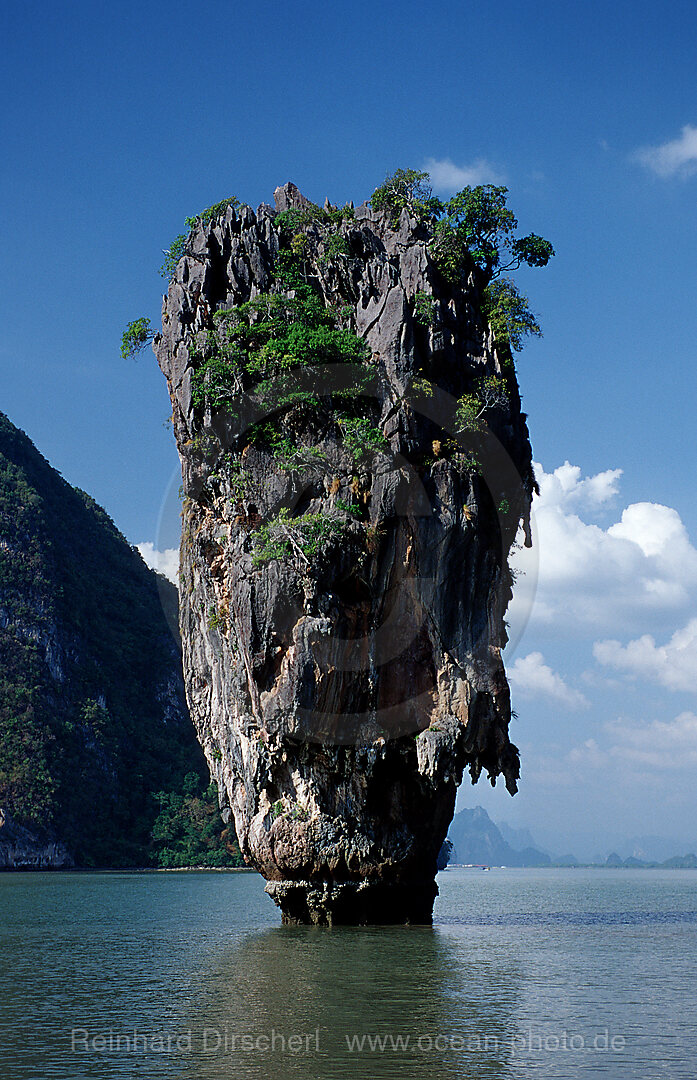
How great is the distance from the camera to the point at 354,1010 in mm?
12469

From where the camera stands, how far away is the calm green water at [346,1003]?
10188mm

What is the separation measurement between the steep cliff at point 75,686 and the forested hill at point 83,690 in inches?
4.4

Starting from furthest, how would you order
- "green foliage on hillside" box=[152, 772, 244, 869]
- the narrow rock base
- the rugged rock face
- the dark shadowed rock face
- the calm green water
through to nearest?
"green foliage on hillside" box=[152, 772, 244, 869], the rugged rock face, the narrow rock base, the dark shadowed rock face, the calm green water

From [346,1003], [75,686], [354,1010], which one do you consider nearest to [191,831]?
[75,686]

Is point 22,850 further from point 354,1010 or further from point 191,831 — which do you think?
point 354,1010

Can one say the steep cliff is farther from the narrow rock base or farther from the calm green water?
the narrow rock base

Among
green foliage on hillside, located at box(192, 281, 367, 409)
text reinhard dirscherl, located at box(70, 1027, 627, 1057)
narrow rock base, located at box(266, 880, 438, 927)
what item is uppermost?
green foliage on hillside, located at box(192, 281, 367, 409)

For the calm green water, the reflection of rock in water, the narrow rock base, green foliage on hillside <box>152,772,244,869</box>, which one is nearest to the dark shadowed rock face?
the narrow rock base

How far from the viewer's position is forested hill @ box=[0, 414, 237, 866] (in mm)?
76312

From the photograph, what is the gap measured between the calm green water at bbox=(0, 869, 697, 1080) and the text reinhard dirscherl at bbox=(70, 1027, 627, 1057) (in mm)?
25

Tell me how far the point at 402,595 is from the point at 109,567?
3434 inches

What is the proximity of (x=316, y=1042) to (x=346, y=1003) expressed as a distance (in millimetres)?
2089

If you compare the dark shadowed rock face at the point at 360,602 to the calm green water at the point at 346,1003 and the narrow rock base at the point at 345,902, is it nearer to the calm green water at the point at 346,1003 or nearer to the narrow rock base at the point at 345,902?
the narrow rock base at the point at 345,902

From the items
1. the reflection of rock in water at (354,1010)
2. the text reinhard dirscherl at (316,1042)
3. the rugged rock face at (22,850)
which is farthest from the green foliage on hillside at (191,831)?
the text reinhard dirscherl at (316,1042)
